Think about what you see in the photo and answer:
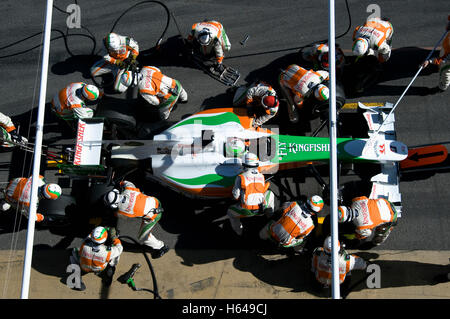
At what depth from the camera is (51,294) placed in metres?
7.58

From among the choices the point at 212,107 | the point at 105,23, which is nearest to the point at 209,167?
the point at 212,107

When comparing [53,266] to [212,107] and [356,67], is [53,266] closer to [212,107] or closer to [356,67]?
[212,107]

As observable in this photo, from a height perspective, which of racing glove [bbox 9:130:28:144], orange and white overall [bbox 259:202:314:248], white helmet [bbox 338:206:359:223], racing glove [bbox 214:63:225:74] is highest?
racing glove [bbox 214:63:225:74]

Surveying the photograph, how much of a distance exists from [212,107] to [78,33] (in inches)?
164

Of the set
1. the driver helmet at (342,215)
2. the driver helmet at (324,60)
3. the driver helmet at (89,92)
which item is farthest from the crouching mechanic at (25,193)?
the driver helmet at (324,60)

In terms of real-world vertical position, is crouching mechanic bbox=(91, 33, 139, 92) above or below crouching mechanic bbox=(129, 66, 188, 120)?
above

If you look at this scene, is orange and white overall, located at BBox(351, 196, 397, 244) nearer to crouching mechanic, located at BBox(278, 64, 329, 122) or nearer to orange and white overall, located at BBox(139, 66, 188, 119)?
crouching mechanic, located at BBox(278, 64, 329, 122)

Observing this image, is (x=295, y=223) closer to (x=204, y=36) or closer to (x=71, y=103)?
(x=204, y=36)

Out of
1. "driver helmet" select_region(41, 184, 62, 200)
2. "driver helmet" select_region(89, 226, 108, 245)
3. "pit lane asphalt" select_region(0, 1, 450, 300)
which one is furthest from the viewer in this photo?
"pit lane asphalt" select_region(0, 1, 450, 300)

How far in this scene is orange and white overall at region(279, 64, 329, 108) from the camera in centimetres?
763

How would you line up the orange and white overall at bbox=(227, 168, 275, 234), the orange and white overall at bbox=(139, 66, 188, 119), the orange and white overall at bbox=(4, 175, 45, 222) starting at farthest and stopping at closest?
1. the orange and white overall at bbox=(139, 66, 188, 119)
2. the orange and white overall at bbox=(4, 175, 45, 222)
3. the orange and white overall at bbox=(227, 168, 275, 234)

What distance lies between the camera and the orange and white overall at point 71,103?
7668 millimetres

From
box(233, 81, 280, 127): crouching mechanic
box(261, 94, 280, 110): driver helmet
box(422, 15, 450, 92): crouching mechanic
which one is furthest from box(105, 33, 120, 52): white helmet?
box(422, 15, 450, 92): crouching mechanic
